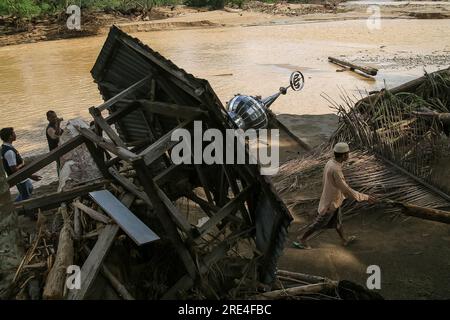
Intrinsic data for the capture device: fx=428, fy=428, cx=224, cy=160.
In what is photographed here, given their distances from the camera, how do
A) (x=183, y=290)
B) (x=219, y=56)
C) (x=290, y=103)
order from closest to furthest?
(x=183, y=290) < (x=290, y=103) < (x=219, y=56)

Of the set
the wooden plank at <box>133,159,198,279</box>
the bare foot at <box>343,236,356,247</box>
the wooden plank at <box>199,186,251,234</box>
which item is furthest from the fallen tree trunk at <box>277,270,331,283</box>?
the bare foot at <box>343,236,356,247</box>

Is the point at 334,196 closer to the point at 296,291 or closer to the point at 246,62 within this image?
the point at 296,291

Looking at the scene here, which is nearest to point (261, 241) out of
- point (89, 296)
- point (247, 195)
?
point (247, 195)

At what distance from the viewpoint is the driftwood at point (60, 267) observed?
283cm

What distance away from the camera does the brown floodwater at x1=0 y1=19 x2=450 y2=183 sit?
1467 centimetres

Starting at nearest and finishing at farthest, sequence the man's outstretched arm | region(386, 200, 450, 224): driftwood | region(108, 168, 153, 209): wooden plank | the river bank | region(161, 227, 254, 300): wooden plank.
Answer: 1. region(161, 227, 254, 300): wooden plank
2. region(108, 168, 153, 209): wooden plank
3. region(386, 200, 450, 224): driftwood
4. the man's outstretched arm
5. the river bank

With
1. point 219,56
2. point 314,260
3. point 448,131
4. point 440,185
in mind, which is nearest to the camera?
point 314,260

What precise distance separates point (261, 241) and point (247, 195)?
1.49 ft

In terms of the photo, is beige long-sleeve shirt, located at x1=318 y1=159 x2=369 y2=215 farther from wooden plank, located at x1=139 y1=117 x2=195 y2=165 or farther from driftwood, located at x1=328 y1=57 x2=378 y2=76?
driftwood, located at x1=328 y1=57 x2=378 y2=76

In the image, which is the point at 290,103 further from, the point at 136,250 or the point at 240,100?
the point at 136,250

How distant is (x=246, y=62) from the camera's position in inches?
861

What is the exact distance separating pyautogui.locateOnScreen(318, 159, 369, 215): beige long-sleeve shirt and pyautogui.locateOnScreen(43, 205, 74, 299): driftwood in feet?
10.1

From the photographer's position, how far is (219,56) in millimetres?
23828

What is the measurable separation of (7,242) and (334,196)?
3.72 metres
